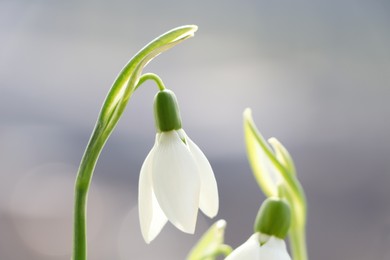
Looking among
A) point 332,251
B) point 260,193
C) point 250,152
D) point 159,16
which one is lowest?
point 332,251

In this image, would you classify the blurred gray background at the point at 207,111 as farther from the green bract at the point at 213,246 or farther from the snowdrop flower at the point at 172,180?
the snowdrop flower at the point at 172,180

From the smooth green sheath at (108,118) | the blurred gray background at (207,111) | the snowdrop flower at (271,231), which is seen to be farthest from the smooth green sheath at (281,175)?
the blurred gray background at (207,111)

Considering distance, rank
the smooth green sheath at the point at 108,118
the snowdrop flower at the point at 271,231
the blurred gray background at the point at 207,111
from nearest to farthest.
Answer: the smooth green sheath at the point at 108,118 < the snowdrop flower at the point at 271,231 < the blurred gray background at the point at 207,111

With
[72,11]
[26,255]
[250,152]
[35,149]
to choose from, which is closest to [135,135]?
[35,149]

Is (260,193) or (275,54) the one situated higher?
(275,54)

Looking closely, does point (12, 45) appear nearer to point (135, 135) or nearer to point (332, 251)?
point (135, 135)

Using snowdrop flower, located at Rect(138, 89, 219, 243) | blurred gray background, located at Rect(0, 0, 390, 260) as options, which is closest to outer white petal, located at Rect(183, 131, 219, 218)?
snowdrop flower, located at Rect(138, 89, 219, 243)

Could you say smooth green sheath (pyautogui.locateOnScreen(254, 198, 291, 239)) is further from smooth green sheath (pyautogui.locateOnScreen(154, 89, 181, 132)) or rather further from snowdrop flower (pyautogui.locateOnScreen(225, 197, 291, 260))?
smooth green sheath (pyautogui.locateOnScreen(154, 89, 181, 132))
